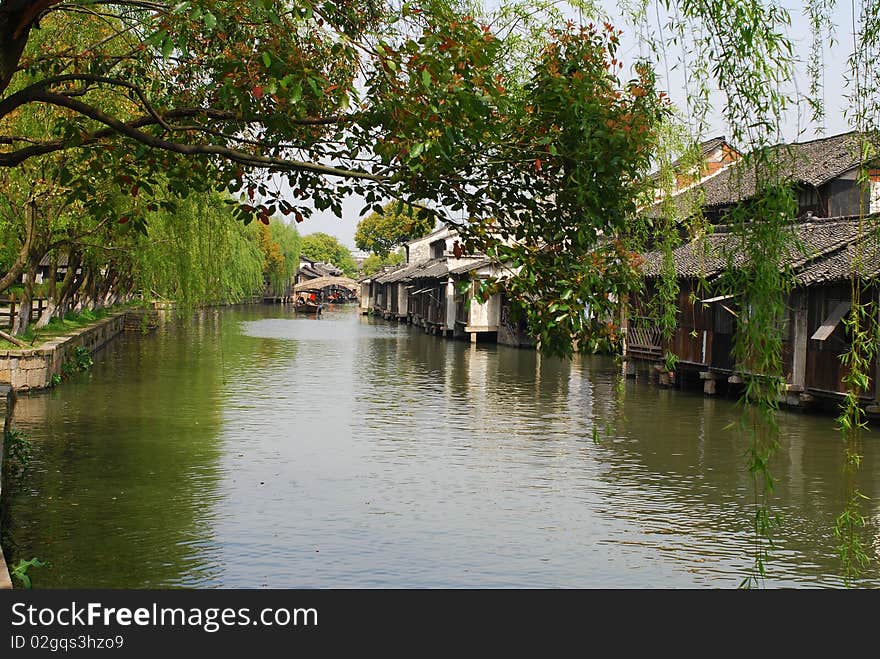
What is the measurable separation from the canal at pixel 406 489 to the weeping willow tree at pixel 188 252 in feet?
8.07

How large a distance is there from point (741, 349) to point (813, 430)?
1607 centimetres

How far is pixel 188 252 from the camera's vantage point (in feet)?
68.2

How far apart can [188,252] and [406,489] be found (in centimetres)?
805

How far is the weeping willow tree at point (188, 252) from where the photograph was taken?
1752cm

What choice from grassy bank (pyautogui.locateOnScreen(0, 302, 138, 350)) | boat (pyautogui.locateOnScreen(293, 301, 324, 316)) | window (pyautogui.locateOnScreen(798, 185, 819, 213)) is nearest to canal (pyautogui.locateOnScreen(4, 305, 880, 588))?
grassy bank (pyautogui.locateOnScreen(0, 302, 138, 350))

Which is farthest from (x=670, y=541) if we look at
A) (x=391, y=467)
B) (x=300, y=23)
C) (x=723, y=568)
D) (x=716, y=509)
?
(x=300, y=23)

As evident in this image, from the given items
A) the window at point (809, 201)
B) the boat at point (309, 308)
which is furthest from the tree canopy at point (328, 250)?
the window at point (809, 201)

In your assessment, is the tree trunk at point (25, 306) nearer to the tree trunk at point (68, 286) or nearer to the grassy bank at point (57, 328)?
the grassy bank at point (57, 328)

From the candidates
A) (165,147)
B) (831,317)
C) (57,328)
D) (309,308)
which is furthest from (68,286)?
(309,308)

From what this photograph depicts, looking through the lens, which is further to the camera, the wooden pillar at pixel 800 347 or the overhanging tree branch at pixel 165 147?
the wooden pillar at pixel 800 347

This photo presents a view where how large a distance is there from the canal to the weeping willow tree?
246 cm

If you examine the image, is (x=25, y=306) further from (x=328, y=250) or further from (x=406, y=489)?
(x=328, y=250)

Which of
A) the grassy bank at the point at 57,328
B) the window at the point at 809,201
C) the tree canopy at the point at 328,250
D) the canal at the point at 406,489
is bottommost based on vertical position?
the canal at the point at 406,489

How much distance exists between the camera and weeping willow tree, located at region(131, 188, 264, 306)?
1752cm
